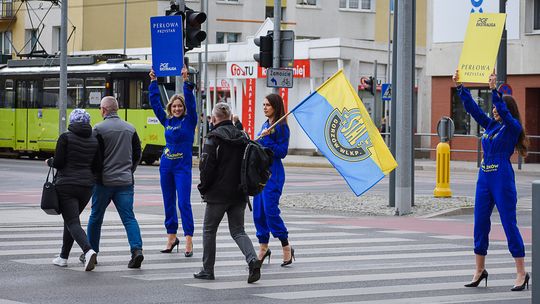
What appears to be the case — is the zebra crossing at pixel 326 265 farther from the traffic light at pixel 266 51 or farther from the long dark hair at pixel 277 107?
the traffic light at pixel 266 51

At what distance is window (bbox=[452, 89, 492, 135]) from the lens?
160 feet

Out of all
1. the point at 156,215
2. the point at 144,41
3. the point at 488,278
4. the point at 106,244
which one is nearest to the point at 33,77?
the point at 144,41

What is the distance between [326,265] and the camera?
1389 centimetres

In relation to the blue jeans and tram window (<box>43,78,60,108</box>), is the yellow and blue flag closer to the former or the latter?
the blue jeans

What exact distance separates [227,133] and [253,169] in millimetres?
450

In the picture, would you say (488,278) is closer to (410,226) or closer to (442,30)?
(410,226)

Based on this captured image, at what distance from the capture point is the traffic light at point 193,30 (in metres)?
18.8

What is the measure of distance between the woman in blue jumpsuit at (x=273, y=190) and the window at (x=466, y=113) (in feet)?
114

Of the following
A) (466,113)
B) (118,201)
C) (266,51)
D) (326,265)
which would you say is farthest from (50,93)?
(326,265)

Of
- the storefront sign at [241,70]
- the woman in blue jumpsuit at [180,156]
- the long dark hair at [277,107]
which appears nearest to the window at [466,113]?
the storefront sign at [241,70]

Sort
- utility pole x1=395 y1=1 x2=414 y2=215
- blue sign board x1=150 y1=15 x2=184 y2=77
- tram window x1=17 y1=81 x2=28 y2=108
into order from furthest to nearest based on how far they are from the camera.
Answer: tram window x1=17 y1=81 x2=28 y2=108 → utility pole x1=395 y1=1 x2=414 y2=215 → blue sign board x1=150 y1=15 x2=184 y2=77

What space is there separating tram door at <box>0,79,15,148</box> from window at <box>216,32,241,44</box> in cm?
2285

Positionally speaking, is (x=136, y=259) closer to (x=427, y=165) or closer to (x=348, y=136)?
(x=348, y=136)

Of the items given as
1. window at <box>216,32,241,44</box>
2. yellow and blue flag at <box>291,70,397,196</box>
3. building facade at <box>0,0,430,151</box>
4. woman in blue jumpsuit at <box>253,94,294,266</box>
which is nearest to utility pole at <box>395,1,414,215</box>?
yellow and blue flag at <box>291,70,397,196</box>
